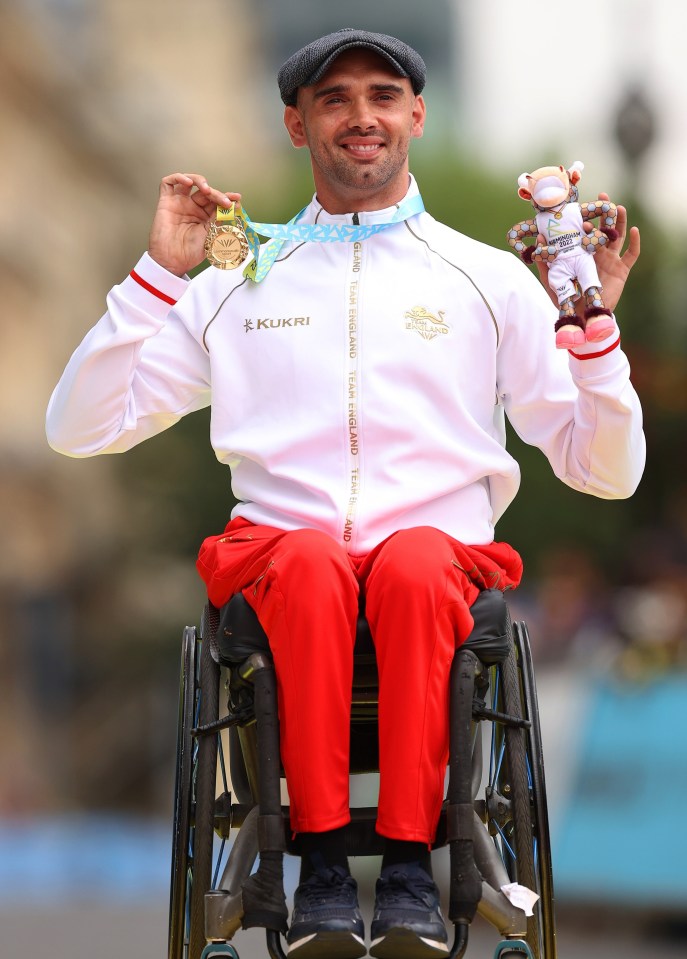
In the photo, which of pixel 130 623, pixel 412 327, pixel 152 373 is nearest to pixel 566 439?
pixel 412 327

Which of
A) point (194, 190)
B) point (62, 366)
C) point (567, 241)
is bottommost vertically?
point (567, 241)

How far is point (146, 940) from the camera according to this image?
38.8 ft

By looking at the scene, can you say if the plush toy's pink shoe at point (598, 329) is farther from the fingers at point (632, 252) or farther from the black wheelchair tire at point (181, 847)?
the black wheelchair tire at point (181, 847)

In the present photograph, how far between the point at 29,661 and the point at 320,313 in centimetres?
2220

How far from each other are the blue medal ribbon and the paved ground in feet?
21.4

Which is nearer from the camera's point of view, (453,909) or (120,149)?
(453,909)

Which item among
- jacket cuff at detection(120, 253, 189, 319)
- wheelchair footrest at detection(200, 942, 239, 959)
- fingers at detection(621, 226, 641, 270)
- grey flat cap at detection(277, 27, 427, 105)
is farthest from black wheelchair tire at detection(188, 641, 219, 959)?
grey flat cap at detection(277, 27, 427, 105)

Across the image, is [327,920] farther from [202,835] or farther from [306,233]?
[306,233]

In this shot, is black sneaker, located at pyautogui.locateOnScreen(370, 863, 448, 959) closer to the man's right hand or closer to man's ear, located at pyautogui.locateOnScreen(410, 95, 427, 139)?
the man's right hand

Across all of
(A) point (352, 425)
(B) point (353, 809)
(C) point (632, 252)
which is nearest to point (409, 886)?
(B) point (353, 809)

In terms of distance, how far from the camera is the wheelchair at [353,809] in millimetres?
4340

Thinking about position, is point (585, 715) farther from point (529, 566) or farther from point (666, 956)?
point (529, 566)

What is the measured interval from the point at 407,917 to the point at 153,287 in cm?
167

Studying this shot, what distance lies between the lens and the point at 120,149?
28.1 m
